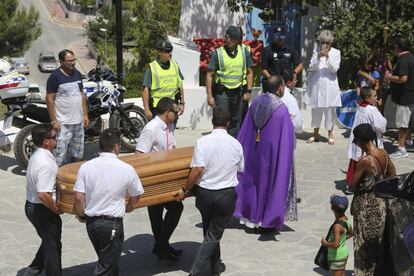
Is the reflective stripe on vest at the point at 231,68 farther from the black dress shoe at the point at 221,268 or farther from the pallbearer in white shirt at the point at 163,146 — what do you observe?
the black dress shoe at the point at 221,268

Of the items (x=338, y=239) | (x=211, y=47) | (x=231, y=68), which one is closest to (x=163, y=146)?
(x=338, y=239)

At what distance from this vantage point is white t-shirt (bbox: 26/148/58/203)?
5.29 m

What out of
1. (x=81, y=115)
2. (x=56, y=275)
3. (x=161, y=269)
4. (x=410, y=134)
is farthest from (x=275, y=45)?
(x=56, y=275)

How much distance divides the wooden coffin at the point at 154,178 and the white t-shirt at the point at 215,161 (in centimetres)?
18

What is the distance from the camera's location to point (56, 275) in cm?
559

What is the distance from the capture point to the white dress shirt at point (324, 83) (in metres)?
11.3

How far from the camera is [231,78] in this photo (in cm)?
1009

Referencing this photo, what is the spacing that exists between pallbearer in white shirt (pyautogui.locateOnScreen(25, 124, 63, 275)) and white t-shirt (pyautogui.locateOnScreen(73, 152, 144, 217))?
336mm

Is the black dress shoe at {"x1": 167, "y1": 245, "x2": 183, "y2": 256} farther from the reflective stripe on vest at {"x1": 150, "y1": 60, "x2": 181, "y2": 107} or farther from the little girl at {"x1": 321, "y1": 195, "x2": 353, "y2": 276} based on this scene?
the reflective stripe on vest at {"x1": 150, "y1": 60, "x2": 181, "y2": 107}

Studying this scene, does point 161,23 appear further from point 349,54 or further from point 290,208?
point 290,208

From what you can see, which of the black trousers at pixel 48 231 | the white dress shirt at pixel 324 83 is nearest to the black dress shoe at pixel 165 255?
the black trousers at pixel 48 231

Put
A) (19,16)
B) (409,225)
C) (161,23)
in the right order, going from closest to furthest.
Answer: (409,225)
(161,23)
(19,16)

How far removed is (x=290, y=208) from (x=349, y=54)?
18.0ft

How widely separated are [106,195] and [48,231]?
79 cm
